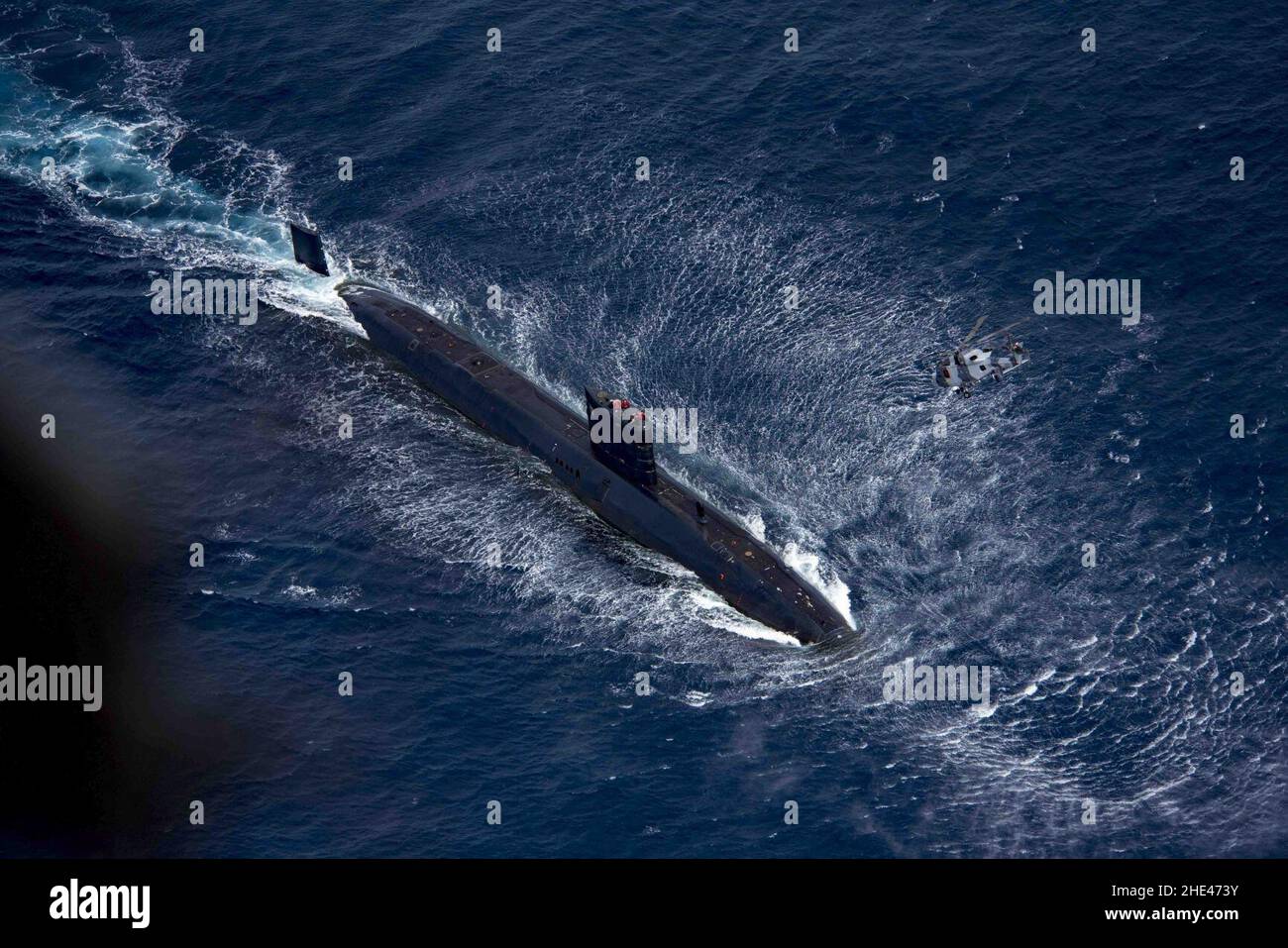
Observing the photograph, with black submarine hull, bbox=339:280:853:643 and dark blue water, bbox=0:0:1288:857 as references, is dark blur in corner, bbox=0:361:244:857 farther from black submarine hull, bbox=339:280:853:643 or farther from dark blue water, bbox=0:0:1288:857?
black submarine hull, bbox=339:280:853:643

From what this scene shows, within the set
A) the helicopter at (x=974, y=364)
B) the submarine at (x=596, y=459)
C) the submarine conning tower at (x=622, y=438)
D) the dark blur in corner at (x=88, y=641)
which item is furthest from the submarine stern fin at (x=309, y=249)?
the helicopter at (x=974, y=364)

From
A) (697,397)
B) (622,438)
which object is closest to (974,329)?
(697,397)

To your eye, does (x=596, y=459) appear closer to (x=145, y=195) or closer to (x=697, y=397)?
(x=697, y=397)

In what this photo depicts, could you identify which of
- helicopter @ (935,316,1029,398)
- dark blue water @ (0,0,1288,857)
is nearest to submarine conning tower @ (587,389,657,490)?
dark blue water @ (0,0,1288,857)

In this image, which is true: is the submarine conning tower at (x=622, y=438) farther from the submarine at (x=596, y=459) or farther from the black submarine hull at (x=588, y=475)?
the black submarine hull at (x=588, y=475)
